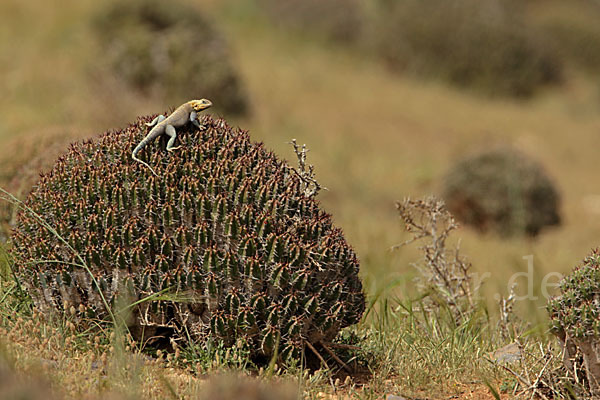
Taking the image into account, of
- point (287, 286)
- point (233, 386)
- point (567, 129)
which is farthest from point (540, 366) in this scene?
point (567, 129)

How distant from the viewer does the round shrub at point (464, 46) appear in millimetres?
23531

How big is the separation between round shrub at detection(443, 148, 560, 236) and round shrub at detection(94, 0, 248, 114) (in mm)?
5018

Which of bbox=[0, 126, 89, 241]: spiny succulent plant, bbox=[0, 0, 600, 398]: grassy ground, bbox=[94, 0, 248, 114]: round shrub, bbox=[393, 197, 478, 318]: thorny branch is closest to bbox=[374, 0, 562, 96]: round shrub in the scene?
bbox=[0, 0, 600, 398]: grassy ground

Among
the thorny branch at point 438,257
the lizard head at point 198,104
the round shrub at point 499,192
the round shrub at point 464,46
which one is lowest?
the lizard head at point 198,104

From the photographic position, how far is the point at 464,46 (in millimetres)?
23688

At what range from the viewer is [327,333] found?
13.4 ft

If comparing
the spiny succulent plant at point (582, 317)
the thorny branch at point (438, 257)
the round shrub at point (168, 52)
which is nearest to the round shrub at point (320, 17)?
the round shrub at point (168, 52)

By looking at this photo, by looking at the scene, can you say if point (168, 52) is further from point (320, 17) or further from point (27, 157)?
point (320, 17)

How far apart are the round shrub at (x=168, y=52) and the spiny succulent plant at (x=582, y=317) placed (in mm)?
11516

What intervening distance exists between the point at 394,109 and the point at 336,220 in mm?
8507

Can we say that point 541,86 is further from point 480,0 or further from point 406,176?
point 406,176

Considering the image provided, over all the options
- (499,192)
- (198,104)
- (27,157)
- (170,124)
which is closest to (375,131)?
(499,192)

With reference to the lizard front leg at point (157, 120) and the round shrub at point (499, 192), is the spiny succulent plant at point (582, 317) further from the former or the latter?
the round shrub at point (499, 192)

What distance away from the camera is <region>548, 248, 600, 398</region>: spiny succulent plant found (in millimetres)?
3818
